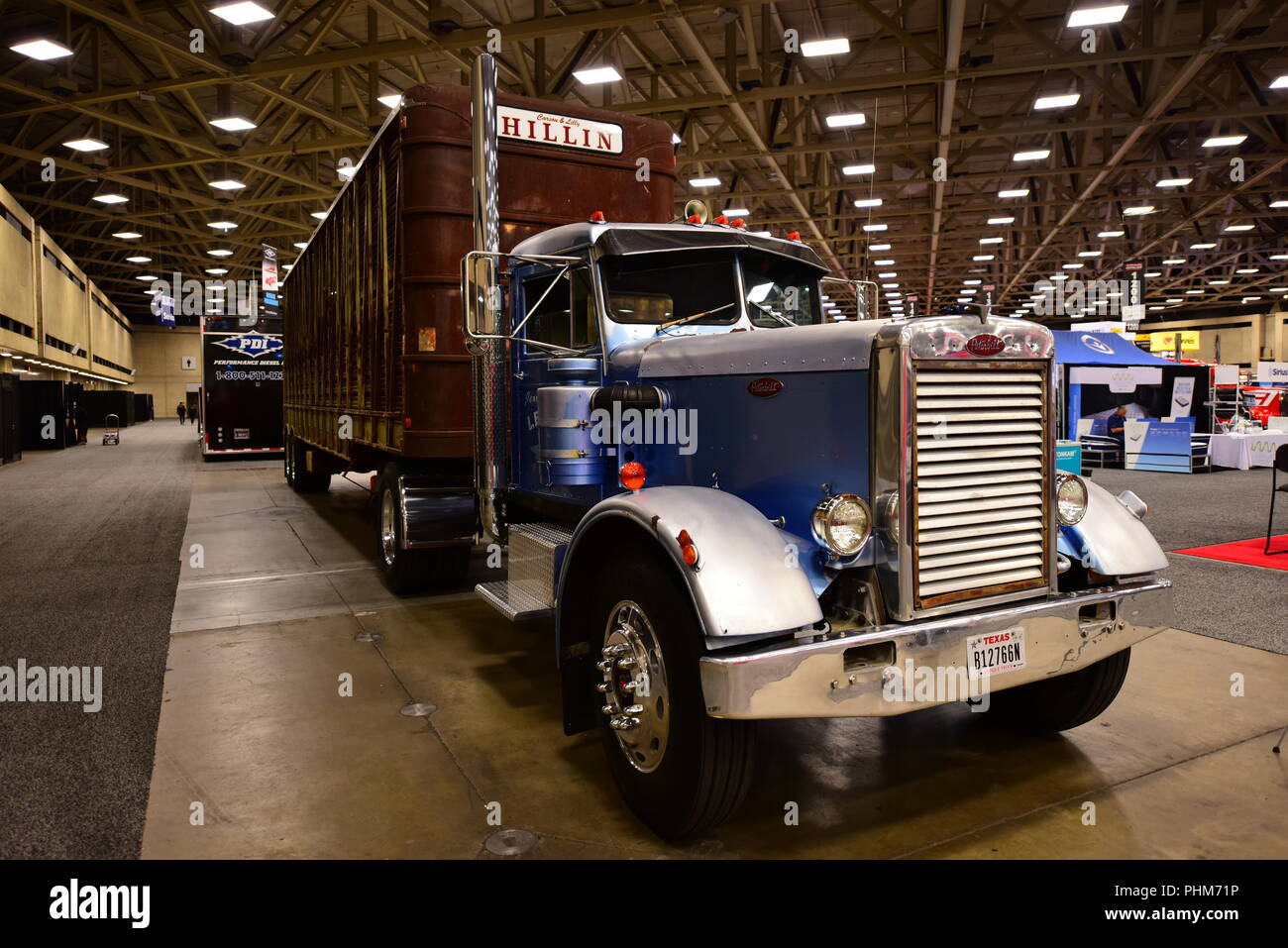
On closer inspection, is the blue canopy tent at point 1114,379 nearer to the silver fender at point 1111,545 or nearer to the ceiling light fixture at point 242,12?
the silver fender at point 1111,545

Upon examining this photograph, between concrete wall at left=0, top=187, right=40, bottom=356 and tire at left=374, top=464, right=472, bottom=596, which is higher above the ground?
concrete wall at left=0, top=187, right=40, bottom=356

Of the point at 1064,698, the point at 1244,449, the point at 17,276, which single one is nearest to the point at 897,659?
the point at 1064,698

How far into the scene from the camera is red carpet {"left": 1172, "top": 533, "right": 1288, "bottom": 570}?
7256 millimetres

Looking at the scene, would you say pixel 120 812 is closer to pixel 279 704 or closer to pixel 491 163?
pixel 279 704

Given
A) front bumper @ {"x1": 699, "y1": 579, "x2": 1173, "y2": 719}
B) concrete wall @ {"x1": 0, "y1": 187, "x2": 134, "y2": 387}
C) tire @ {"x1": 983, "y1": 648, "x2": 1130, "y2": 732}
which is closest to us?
front bumper @ {"x1": 699, "y1": 579, "x2": 1173, "y2": 719}

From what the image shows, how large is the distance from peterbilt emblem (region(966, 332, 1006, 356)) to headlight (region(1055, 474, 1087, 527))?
2.18ft

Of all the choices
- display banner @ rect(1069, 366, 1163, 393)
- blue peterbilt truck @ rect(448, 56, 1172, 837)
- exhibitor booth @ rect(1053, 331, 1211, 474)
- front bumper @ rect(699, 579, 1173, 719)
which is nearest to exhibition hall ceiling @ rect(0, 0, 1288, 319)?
exhibitor booth @ rect(1053, 331, 1211, 474)

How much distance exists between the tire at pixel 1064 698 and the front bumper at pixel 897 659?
31 centimetres

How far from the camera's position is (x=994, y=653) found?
283 cm

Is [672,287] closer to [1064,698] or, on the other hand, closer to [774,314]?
[774,314]

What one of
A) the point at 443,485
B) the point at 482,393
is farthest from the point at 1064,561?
the point at 443,485

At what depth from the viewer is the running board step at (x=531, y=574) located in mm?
3971

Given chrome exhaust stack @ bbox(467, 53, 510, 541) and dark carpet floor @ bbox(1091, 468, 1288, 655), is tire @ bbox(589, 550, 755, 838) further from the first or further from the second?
dark carpet floor @ bbox(1091, 468, 1288, 655)

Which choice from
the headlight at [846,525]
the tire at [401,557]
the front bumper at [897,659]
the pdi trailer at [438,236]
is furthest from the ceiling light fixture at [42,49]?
the front bumper at [897,659]
